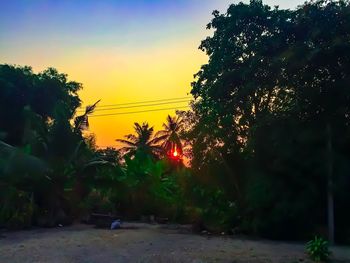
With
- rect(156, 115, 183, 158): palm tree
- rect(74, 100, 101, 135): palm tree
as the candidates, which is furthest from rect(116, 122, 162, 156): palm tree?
rect(74, 100, 101, 135): palm tree

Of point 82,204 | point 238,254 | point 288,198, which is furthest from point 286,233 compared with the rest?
point 82,204

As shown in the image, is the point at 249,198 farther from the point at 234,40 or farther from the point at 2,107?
the point at 2,107

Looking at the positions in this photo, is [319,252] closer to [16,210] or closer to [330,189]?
[330,189]

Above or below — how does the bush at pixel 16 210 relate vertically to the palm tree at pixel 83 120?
below

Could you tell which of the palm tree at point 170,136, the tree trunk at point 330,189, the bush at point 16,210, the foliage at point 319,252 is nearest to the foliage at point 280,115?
the tree trunk at point 330,189

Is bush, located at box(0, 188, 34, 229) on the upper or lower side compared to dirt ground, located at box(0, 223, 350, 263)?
upper

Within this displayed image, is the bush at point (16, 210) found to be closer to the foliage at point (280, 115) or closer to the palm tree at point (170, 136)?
the foliage at point (280, 115)

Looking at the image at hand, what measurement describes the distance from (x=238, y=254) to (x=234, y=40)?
993 cm

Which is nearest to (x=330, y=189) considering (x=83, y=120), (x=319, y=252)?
(x=319, y=252)

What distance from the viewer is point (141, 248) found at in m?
14.0

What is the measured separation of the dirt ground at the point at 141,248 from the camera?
12.2 metres

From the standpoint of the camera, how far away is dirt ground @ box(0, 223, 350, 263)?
39.9 ft

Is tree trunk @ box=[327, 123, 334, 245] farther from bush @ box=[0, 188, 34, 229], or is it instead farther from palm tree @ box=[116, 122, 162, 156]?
palm tree @ box=[116, 122, 162, 156]

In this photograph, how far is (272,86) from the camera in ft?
56.7
